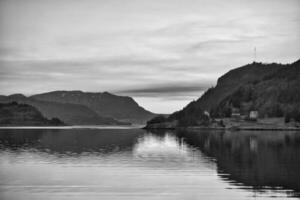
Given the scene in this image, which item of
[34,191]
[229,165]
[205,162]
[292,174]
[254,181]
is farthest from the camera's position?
[205,162]

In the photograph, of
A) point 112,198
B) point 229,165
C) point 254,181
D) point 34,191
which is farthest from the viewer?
point 229,165

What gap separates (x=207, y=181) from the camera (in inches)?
1564

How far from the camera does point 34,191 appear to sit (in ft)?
113

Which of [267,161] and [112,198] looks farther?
[267,161]

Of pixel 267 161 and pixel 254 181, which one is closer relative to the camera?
pixel 254 181

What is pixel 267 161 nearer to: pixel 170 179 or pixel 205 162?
pixel 205 162

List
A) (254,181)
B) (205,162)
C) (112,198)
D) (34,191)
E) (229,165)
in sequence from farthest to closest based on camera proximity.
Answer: (205,162)
(229,165)
(254,181)
(34,191)
(112,198)

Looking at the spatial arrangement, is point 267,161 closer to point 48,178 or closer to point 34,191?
point 48,178

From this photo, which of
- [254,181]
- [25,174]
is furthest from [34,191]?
[254,181]

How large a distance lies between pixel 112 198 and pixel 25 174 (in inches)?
631

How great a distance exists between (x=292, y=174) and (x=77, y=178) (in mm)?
21518

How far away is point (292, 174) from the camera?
43375 millimetres

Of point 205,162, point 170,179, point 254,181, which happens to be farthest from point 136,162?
point 254,181

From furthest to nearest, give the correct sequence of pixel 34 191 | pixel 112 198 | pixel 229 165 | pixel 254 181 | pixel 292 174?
pixel 229 165 → pixel 292 174 → pixel 254 181 → pixel 34 191 → pixel 112 198
